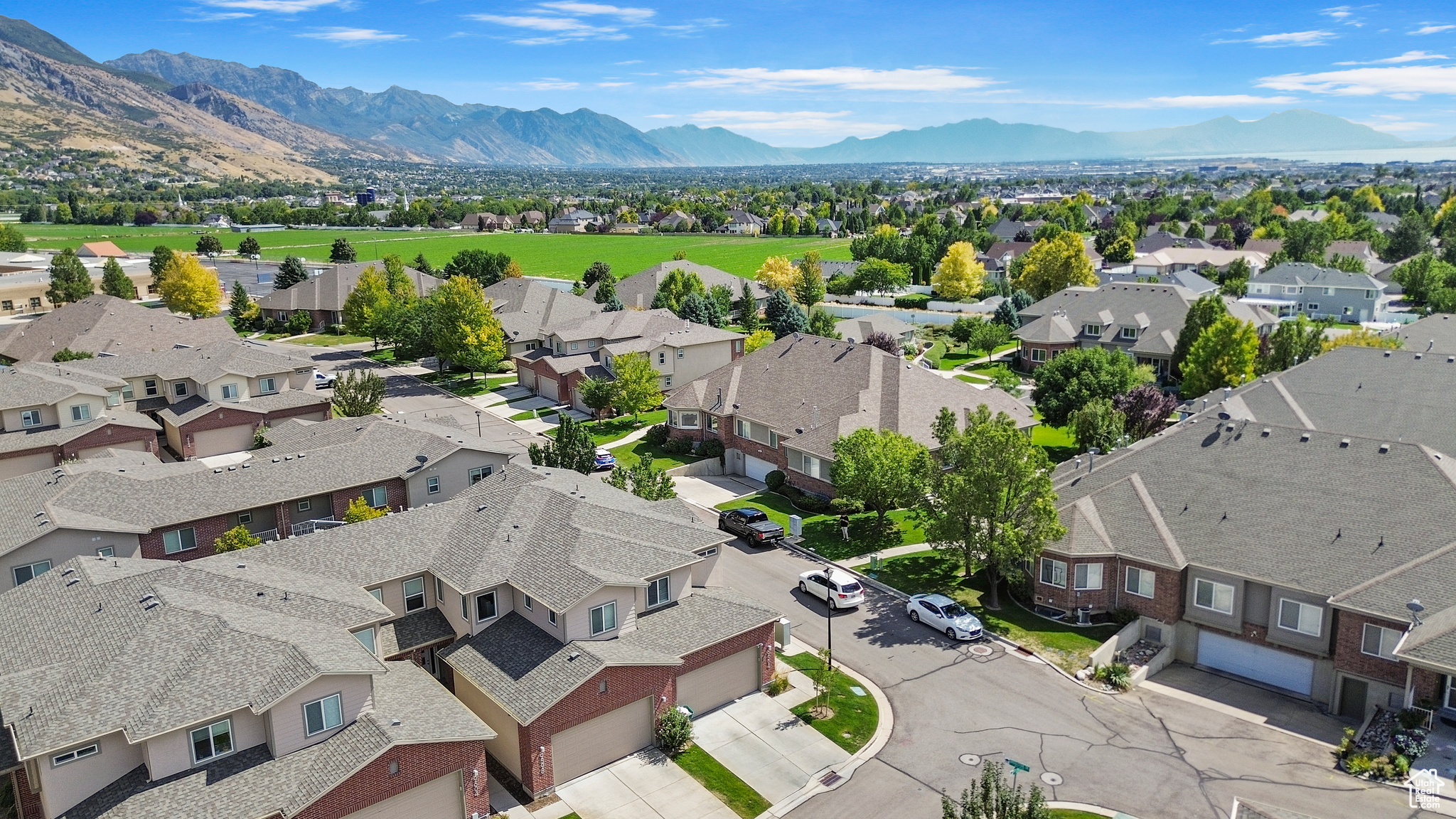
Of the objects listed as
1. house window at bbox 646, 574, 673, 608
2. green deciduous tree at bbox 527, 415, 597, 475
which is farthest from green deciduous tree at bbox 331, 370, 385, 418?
house window at bbox 646, 574, 673, 608

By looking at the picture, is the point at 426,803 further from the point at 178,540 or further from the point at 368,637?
the point at 178,540

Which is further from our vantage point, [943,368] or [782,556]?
[943,368]

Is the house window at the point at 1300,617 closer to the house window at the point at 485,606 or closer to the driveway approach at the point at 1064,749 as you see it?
the driveway approach at the point at 1064,749

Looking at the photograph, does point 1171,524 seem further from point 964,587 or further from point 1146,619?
point 964,587

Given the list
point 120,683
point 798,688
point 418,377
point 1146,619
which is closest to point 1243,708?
point 1146,619

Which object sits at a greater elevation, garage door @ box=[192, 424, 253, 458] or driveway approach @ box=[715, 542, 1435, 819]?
garage door @ box=[192, 424, 253, 458]

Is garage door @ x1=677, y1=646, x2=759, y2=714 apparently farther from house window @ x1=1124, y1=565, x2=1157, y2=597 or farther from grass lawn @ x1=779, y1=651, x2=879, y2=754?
house window @ x1=1124, y1=565, x2=1157, y2=597

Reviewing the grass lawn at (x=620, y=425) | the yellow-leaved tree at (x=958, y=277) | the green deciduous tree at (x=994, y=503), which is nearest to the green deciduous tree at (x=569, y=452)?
the grass lawn at (x=620, y=425)

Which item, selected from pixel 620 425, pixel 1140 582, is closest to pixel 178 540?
pixel 620 425
